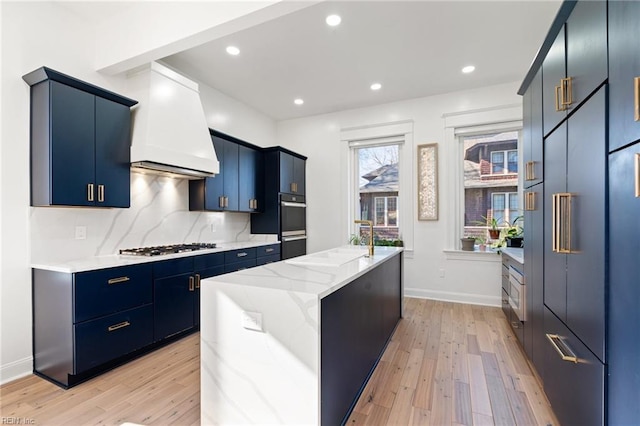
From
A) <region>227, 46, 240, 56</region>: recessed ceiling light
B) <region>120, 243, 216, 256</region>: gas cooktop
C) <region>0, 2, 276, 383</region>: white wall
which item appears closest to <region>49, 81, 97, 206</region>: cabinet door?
<region>0, 2, 276, 383</region>: white wall

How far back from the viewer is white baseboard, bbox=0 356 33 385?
2.16 meters

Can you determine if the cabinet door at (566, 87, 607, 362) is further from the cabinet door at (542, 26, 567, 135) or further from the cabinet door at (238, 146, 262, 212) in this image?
the cabinet door at (238, 146, 262, 212)

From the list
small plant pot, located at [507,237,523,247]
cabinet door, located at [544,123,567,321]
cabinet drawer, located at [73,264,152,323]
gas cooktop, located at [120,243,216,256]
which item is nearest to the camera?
cabinet door, located at [544,123,567,321]

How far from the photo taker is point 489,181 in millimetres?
4289

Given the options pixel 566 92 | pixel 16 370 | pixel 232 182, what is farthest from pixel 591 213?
pixel 16 370

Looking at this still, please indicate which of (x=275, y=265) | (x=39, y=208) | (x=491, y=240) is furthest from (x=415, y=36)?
(x=39, y=208)

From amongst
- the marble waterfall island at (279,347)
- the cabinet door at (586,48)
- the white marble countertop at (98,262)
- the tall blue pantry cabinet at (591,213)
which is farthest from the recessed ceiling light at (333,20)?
the white marble countertop at (98,262)

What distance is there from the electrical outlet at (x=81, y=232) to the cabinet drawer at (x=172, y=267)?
0.69 m

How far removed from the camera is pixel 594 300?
4.06 ft

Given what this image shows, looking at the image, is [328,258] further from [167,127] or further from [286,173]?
[286,173]

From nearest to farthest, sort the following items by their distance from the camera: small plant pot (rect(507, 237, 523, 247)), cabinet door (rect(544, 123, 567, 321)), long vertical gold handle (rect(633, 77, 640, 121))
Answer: long vertical gold handle (rect(633, 77, 640, 121)), cabinet door (rect(544, 123, 567, 321)), small plant pot (rect(507, 237, 523, 247))

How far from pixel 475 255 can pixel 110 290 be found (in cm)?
432

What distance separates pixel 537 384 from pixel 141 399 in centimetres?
281

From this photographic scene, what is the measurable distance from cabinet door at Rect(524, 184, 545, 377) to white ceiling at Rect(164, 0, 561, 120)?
1.68 metres
